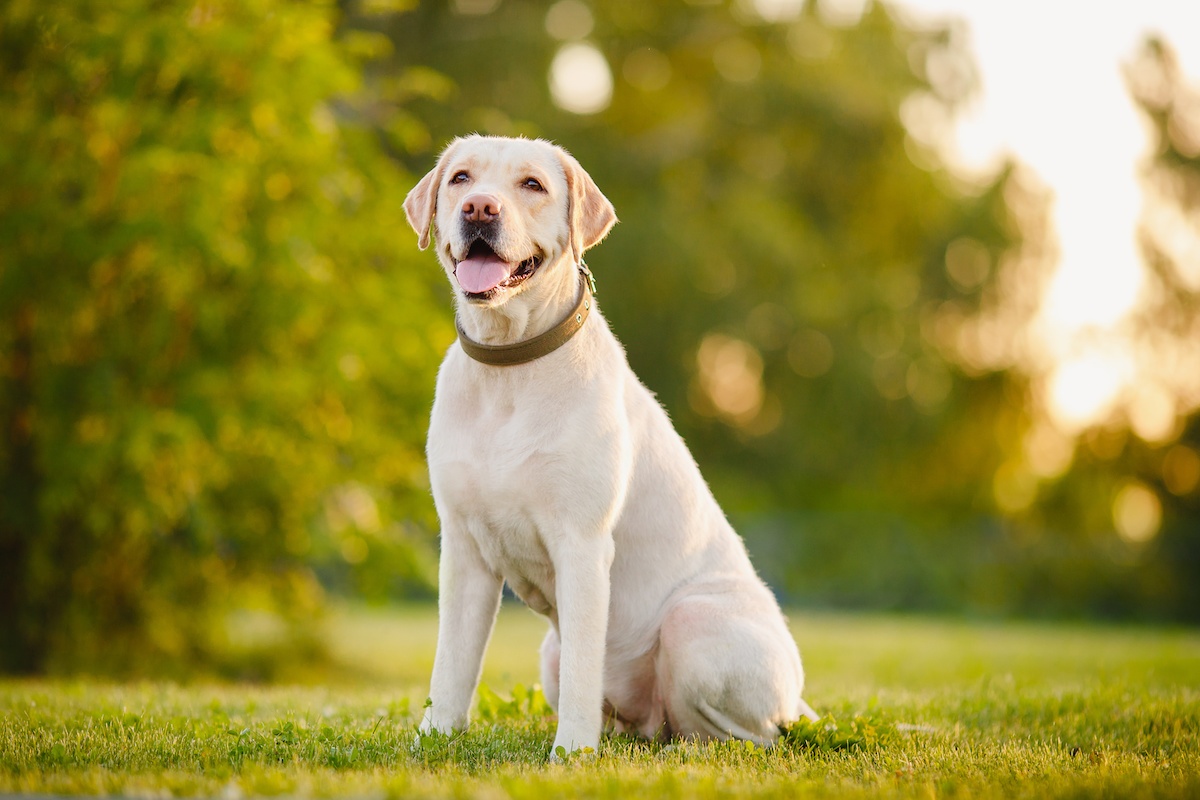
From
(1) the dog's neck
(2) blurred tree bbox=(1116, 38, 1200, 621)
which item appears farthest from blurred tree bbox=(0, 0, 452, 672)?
(2) blurred tree bbox=(1116, 38, 1200, 621)

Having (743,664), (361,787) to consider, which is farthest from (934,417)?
(361,787)

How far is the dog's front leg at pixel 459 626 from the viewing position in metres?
4.15

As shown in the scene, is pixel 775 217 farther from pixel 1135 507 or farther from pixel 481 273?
pixel 481 273

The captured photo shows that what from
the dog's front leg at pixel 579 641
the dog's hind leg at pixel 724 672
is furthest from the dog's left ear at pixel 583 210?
the dog's hind leg at pixel 724 672

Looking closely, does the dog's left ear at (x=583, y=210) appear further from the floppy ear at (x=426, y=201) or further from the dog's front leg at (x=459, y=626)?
the dog's front leg at (x=459, y=626)

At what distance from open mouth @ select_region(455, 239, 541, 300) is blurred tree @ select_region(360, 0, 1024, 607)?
12839 mm

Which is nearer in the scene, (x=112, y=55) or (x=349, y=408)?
(x=112, y=55)

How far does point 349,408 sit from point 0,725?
13.9ft

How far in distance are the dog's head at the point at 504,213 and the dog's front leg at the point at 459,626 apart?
1.01m

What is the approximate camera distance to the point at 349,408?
27.3 feet

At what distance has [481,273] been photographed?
3.89 metres

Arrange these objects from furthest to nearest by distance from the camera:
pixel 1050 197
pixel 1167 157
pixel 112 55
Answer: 1. pixel 1167 157
2. pixel 1050 197
3. pixel 112 55

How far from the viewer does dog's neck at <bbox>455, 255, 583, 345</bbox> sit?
4.04m

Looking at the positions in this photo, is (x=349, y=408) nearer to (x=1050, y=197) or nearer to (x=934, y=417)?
(x=934, y=417)
